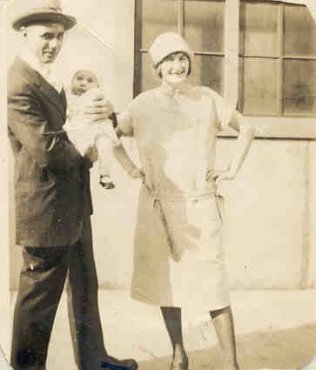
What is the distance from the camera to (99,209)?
1511mm

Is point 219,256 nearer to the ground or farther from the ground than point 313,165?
nearer to the ground

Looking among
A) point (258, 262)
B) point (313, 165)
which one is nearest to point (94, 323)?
point (258, 262)

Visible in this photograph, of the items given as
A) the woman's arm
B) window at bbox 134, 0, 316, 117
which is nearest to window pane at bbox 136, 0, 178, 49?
window at bbox 134, 0, 316, 117

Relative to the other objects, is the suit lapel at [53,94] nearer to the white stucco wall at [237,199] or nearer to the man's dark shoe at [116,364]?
the white stucco wall at [237,199]

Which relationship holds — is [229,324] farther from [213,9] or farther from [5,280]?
[213,9]

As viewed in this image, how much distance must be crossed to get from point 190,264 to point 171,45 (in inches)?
18.5

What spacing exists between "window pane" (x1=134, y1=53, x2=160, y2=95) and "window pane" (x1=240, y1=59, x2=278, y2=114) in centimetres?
20

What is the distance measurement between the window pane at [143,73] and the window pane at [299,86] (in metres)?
0.30

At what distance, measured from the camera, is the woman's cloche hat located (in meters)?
1.50

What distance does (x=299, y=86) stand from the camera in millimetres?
1566

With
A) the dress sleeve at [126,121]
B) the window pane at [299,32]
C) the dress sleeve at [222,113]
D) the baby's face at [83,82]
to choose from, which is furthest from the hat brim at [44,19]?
the window pane at [299,32]

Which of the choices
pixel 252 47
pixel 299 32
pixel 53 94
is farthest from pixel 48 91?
pixel 299 32

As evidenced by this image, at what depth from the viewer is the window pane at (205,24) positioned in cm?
152

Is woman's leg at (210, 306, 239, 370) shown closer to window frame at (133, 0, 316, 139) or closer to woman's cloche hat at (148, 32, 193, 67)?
window frame at (133, 0, 316, 139)
